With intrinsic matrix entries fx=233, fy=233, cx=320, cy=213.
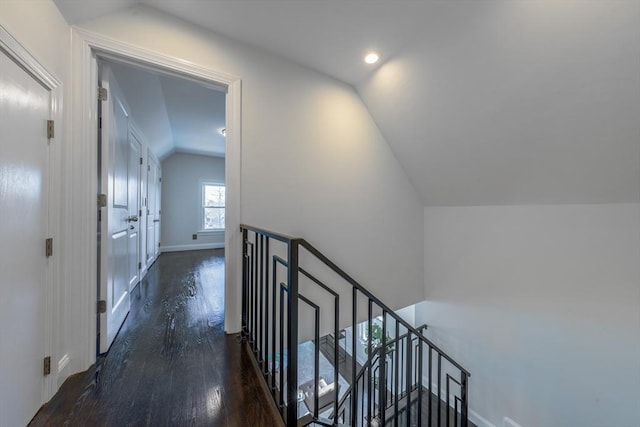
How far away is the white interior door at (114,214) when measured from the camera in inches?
61.2

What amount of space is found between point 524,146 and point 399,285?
203cm

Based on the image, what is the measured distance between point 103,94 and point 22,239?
42.5 inches

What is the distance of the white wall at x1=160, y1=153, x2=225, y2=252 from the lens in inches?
210

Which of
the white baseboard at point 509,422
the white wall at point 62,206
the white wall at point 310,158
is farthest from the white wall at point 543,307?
the white wall at point 62,206

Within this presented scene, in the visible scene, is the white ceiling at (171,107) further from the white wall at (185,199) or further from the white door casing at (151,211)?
the white wall at (185,199)

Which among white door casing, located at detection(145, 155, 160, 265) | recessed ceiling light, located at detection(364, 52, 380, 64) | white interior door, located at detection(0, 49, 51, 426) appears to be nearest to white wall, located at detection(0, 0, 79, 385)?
white interior door, located at detection(0, 49, 51, 426)

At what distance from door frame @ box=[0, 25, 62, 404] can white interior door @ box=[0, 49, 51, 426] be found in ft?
0.09

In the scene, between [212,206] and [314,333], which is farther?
[212,206]

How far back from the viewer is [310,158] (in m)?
2.28

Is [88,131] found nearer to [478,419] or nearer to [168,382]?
[168,382]

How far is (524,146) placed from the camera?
2.01 metres

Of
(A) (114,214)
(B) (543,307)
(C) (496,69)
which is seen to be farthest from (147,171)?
(B) (543,307)

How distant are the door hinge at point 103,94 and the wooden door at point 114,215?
2cm

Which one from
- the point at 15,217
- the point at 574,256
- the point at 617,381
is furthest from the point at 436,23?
the point at 617,381
